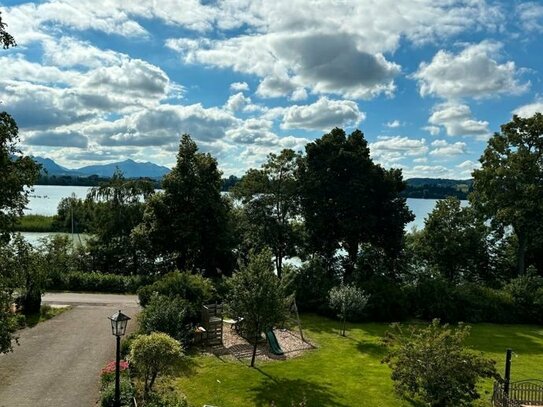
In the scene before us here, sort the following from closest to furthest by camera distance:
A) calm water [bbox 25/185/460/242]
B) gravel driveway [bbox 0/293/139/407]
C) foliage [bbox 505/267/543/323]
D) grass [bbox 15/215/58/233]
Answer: gravel driveway [bbox 0/293/139/407], calm water [bbox 25/185/460/242], foliage [bbox 505/267/543/323], grass [bbox 15/215/58/233]

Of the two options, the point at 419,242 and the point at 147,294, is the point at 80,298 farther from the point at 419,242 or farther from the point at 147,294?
the point at 419,242

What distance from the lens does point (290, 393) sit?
17766 millimetres

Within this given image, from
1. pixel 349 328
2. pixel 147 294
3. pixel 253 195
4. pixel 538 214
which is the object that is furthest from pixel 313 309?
pixel 538 214

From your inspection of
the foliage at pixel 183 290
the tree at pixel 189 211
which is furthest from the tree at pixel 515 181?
the foliage at pixel 183 290

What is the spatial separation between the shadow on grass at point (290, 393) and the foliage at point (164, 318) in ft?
16.1

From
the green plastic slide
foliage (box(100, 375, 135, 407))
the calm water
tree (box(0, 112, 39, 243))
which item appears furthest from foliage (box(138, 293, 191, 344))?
tree (box(0, 112, 39, 243))

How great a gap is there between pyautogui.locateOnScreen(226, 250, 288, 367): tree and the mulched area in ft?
9.89

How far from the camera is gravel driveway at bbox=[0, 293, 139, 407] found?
15820 millimetres

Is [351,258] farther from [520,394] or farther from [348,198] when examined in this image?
[520,394]

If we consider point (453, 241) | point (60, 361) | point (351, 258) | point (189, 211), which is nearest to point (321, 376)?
point (60, 361)

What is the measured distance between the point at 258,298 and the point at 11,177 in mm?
10288

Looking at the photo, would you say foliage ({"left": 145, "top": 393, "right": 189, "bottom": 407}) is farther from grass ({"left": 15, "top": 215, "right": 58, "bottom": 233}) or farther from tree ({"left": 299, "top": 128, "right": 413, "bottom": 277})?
grass ({"left": 15, "top": 215, "right": 58, "bottom": 233})

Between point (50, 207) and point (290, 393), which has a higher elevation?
point (50, 207)

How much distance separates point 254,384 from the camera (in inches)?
727
